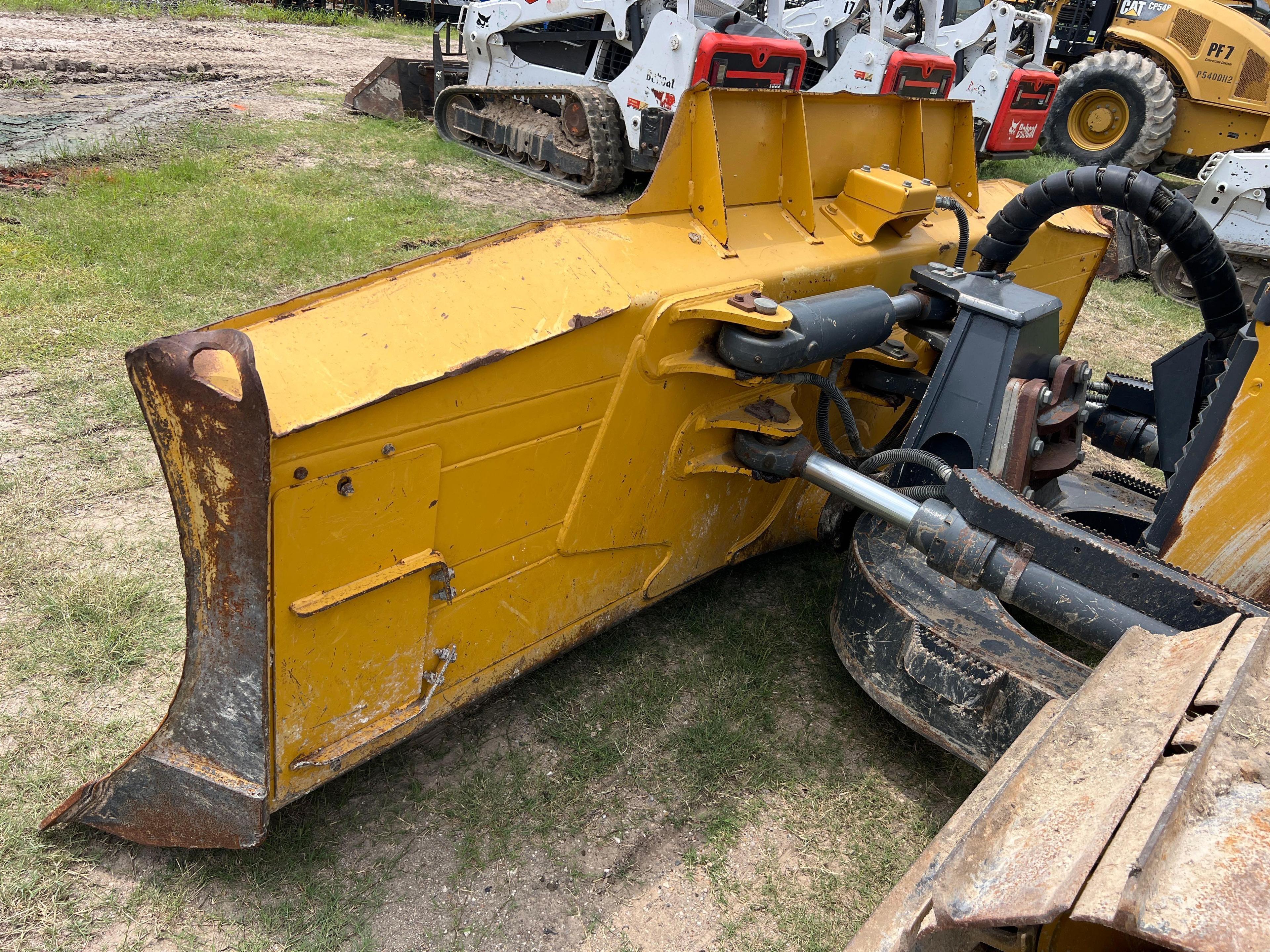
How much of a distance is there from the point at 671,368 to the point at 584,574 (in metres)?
0.58

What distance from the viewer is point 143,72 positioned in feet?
32.4

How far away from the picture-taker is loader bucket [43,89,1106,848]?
1592mm

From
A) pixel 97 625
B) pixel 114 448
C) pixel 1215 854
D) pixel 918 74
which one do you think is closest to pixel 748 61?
pixel 918 74

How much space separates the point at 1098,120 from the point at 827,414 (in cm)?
1035

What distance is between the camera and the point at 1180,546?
2.08 metres

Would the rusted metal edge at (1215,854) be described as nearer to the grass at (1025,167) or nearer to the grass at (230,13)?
the grass at (1025,167)

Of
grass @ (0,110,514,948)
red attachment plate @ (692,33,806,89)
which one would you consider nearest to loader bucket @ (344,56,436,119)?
grass @ (0,110,514,948)

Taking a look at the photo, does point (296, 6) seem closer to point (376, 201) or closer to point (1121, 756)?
point (376, 201)

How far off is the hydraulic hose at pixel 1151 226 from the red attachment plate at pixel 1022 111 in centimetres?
731

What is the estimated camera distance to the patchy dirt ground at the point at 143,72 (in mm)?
7570

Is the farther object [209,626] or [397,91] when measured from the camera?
[397,91]

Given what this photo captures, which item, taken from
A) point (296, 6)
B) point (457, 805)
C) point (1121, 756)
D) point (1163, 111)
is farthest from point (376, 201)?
point (296, 6)

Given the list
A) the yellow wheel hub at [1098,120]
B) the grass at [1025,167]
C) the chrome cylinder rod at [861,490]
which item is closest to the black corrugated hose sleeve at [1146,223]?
the chrome cylinder rod at [861,490]

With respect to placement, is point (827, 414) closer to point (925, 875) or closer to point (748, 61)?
point (925, 875)
